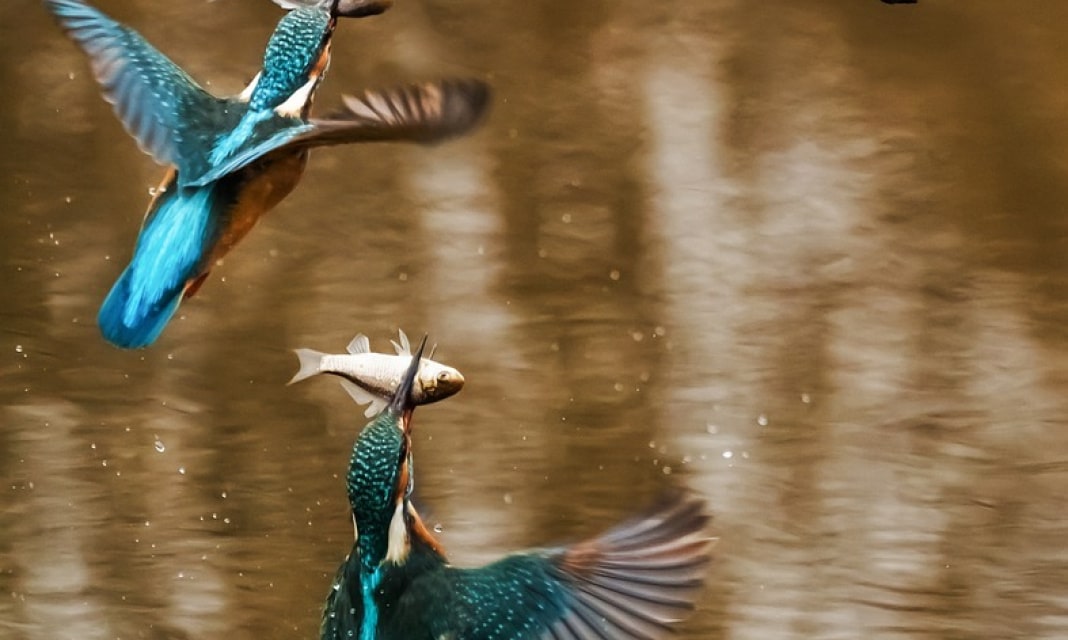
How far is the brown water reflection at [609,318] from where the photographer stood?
5.37ft

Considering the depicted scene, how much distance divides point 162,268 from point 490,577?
0.39 meters

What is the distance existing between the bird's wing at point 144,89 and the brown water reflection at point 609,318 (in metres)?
0.56

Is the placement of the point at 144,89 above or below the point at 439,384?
above

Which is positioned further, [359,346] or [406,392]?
[359,346]

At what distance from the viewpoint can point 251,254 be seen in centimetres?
177

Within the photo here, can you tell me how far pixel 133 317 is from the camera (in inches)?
44.2

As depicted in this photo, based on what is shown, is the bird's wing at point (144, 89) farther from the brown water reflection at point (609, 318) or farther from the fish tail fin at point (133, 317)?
the brown water reflection at point (609, 318)

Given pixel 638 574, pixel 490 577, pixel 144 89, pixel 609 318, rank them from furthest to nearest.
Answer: pixel 609 318 → pixel 144 89 → pixel 490 577 → pixel 638 574

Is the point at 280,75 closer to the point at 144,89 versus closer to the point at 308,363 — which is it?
the point at 144,89

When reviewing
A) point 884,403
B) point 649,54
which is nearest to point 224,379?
point 649,54

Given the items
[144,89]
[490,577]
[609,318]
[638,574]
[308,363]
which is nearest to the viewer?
[638,574]

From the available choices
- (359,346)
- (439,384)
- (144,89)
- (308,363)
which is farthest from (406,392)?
(144,89)

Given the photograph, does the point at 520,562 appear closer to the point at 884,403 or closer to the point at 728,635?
the point at 728,635

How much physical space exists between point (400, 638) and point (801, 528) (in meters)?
0.73
